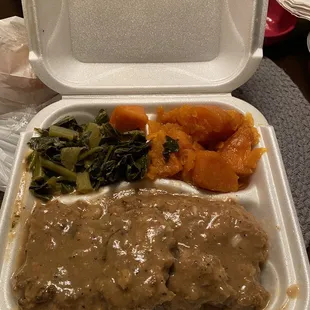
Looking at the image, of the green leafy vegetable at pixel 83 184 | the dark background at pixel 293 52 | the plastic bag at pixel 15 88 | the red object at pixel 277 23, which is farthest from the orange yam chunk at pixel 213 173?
the red object at pixel 277 23

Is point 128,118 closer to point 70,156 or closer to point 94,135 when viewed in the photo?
point 94,135

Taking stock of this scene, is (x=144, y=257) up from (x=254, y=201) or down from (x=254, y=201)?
up

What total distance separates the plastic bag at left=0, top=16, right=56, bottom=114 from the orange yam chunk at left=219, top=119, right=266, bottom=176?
928 millimetres

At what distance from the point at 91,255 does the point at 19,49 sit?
45.9 inches

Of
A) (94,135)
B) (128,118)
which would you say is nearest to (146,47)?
(128,118)

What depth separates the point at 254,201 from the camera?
1.56 metres

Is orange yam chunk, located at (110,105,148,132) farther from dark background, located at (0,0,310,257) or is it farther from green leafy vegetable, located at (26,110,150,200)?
dark background, located at (0,0,310,257)

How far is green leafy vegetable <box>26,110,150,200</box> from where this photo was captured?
61.7 inches

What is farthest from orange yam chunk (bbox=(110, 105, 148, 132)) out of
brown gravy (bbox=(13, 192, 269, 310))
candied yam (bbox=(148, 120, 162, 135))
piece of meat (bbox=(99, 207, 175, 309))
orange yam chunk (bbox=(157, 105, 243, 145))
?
piece of meat (bbox=(99, 207, 175, 309))

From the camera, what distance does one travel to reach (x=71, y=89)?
1766 millimetres

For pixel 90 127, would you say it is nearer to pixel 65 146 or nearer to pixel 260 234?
pixel 65 146

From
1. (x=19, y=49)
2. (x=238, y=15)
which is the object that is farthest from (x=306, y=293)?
(x=19, y=49)

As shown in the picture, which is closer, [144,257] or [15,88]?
[144,257]

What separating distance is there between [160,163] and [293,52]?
53.1 inches
